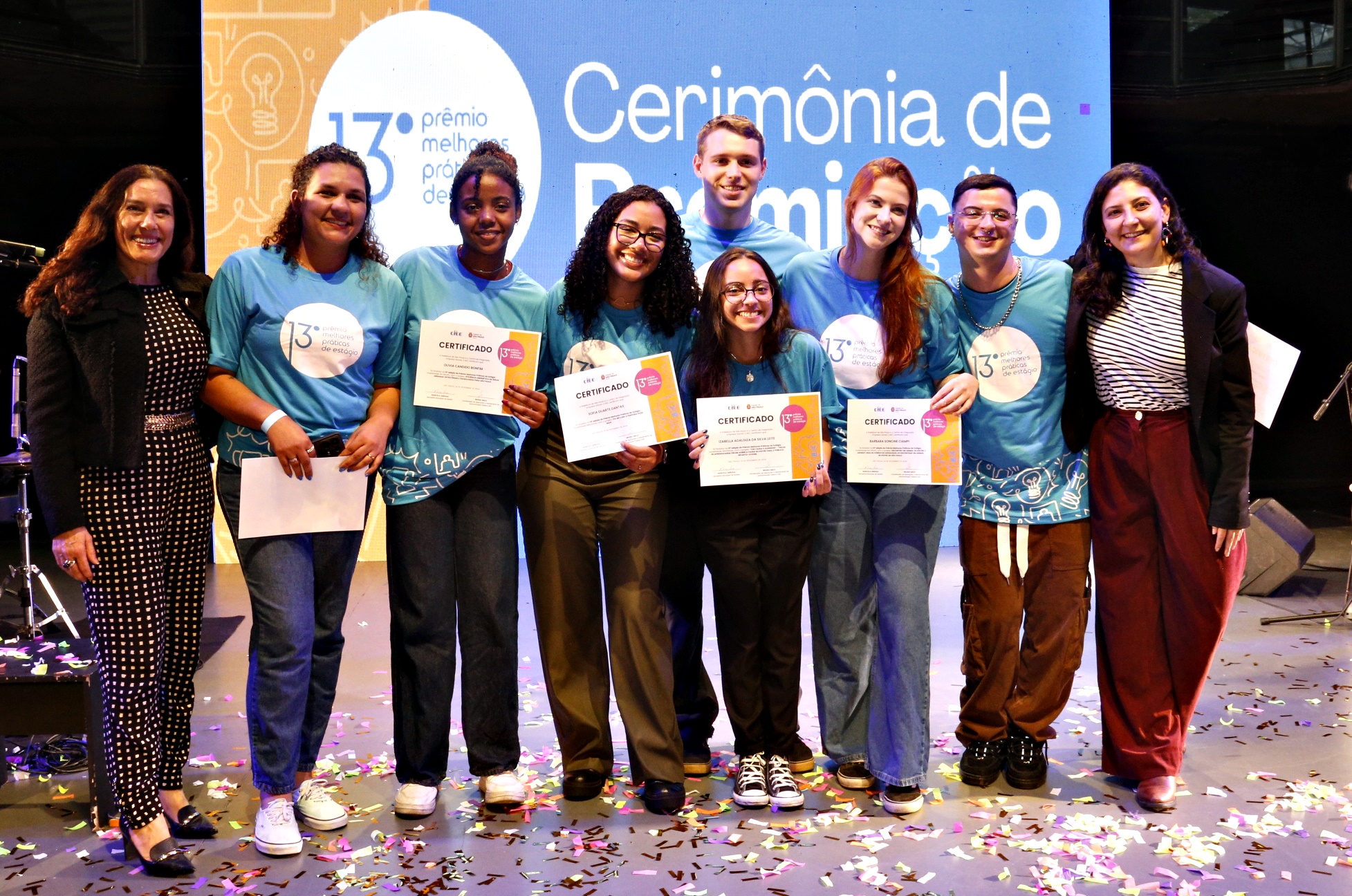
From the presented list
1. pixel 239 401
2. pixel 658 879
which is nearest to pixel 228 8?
pixel 239 401

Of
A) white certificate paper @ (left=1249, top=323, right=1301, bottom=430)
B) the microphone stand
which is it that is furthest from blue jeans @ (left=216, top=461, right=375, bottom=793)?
the microphone stand

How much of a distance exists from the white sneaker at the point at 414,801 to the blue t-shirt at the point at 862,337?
4.42 feet

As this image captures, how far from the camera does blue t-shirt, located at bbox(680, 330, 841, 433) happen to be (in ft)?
9.04

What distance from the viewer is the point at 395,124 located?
635 centimetres

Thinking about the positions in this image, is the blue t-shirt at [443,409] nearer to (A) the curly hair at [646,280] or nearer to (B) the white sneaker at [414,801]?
(A) the curly hair at [646,280]

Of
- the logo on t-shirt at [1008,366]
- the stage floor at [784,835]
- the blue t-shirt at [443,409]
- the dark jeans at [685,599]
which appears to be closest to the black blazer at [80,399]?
the blue t-shirt at [443,409]

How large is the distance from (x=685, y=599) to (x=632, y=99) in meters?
4.26

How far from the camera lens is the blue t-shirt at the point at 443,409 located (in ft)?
8.75

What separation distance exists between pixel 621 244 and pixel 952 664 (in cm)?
240

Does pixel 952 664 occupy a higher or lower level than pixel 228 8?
lower

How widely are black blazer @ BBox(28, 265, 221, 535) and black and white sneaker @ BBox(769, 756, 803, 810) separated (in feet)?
5.51

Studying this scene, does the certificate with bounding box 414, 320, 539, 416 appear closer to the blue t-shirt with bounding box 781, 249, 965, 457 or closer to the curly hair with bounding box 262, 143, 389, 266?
the curly hair with bounding box 262, 143, 389, 266

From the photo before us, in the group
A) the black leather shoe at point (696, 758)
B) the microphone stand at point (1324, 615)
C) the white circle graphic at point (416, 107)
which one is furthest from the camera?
the white circle graphic at point (416, 107)

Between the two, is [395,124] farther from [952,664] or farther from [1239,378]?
[1239,378]
